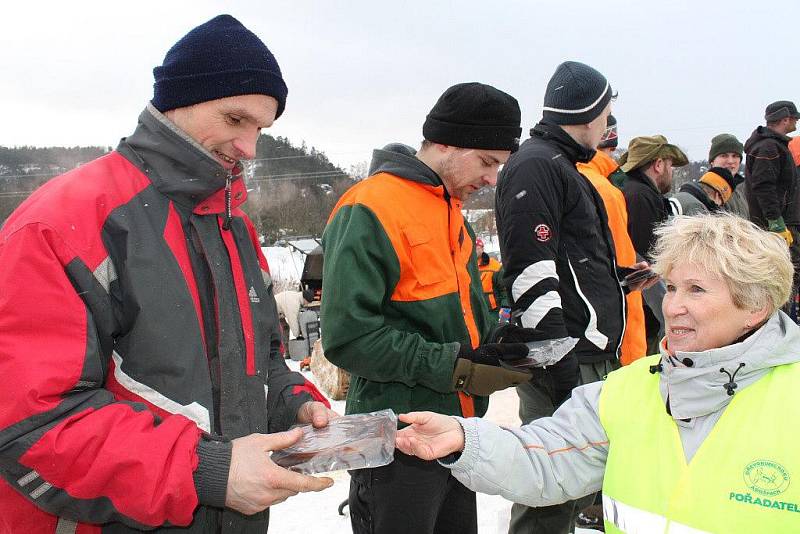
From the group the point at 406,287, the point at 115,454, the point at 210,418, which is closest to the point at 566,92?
the point at 406,287

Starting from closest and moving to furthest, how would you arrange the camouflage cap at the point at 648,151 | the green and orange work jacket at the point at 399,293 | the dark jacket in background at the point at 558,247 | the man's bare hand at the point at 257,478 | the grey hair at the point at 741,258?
the man's bare hand at the point at 257,478 < the grey hair at the point at 741,258 < the green and orange work jacket at the point at 399,293 < the dark jacket in background at the point at 558,247 < the camouflage cap at the point at 648,151

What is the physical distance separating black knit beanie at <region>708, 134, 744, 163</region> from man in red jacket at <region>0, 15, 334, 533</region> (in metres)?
5.74

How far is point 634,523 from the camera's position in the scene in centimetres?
168

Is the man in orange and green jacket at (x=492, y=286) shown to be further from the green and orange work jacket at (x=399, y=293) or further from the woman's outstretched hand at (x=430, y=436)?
the woman's outstretched hand at (x=430, y=436)

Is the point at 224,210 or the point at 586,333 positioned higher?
the point at 224,210

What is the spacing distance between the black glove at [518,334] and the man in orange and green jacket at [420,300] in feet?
0.27

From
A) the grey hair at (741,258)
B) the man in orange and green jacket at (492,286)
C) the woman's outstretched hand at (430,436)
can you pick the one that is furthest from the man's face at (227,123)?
the man in orange and green jacket at (492,286)

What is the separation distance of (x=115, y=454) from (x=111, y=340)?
0.26m

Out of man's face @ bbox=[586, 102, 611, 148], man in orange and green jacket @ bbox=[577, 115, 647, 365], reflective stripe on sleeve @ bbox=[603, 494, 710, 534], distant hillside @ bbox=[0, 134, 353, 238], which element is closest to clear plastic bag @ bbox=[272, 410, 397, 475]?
reflective stripe on sleeve @ bbox=[603, 494, 710, 534]

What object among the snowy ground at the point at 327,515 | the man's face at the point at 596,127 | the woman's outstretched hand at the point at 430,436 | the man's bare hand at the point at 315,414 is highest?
the man's face at the point at 596,127

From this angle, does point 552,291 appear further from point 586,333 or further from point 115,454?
point 115,454

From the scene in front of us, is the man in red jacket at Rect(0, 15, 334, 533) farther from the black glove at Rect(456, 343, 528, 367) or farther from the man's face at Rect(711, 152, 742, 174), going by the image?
the man's face at Rect(711, 152, 742, 174)

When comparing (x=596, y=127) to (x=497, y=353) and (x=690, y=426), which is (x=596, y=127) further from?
(x=690, y=426)

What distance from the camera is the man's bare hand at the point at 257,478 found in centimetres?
139
